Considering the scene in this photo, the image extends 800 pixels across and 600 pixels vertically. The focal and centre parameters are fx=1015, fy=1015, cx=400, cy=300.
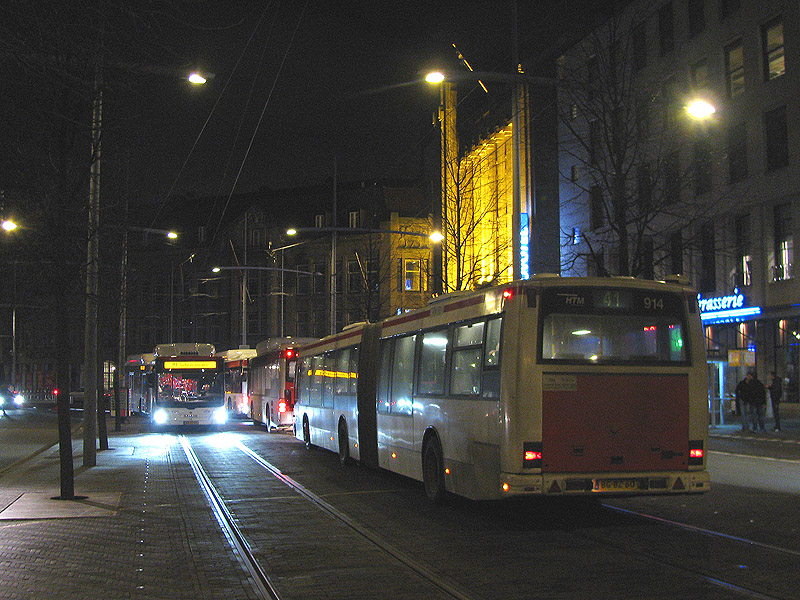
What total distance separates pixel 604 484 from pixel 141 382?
38614 millimetres

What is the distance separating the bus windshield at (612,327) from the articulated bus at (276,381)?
18.4m

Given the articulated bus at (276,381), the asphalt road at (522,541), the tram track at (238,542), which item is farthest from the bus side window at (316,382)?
the asphalt road at (522,541)

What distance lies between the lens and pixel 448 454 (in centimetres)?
1319

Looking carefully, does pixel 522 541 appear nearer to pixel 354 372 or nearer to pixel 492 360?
pixel 492 360

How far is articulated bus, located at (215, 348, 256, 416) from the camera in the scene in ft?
145

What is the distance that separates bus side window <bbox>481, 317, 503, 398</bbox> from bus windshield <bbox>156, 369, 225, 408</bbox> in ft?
84.7

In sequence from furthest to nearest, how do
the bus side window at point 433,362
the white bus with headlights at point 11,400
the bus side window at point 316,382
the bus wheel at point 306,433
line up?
the white bus with headlights at point 11,400, the bus wheel at point 306,433, the bus side window at point 316,382, the bus side window at point 433,362

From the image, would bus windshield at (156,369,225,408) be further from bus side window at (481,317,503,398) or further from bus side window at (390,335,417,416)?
bus side window at (481,317,503,398)

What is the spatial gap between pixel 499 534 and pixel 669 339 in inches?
119

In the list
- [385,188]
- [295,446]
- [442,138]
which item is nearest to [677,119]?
[442,138]

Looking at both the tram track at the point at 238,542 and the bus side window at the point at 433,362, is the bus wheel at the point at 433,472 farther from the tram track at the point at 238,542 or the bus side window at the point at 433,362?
the tram track at the point at 238,542

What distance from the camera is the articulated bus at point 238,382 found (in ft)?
145

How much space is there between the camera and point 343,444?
20422mm

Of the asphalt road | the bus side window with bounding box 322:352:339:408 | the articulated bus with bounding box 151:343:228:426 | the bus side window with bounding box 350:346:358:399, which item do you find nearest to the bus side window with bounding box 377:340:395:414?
the asphalt road
